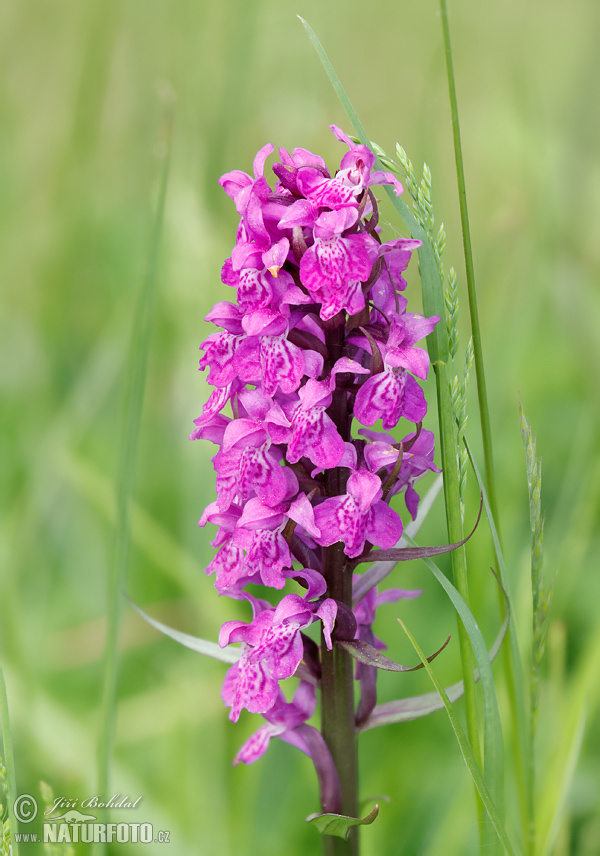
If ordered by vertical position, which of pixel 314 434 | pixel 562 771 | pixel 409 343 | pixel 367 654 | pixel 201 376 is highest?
pixel 201 376

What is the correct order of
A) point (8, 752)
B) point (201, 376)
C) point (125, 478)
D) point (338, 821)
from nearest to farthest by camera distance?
point (8, 752) < point (338, 821) < point (125, 478) < point (201, 376)

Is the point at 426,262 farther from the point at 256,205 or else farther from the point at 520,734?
the point at 520,734

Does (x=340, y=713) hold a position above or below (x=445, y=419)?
below

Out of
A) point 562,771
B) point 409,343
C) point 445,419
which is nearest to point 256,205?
point 409,343

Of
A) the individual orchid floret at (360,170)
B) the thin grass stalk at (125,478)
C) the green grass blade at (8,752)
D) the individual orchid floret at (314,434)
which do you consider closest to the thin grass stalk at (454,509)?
the individual orchid floret at (314,434)

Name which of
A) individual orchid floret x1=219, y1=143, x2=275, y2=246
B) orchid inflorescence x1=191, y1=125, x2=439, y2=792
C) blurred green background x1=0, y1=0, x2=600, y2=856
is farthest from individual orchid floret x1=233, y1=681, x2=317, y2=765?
individual orchid floret x1=219, y1=143, x2=275, y2=246

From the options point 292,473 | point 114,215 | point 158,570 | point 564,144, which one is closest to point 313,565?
point 292,473

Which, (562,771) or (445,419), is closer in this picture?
(445,419)

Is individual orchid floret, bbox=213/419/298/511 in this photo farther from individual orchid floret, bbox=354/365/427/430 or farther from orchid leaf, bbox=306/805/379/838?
orchid leaf, bbox=306/805/379/838
